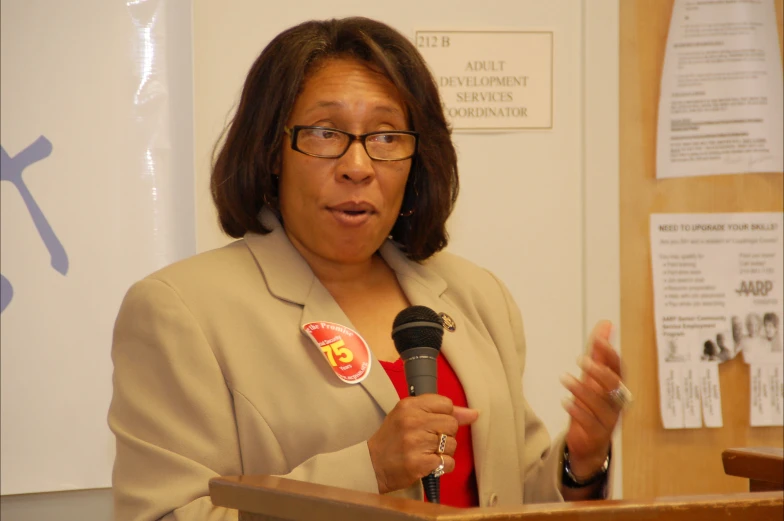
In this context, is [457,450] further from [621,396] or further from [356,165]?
[356,165]

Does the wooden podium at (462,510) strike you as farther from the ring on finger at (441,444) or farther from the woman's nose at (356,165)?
the woman's nose at (356,165)

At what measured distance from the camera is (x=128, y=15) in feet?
9.02

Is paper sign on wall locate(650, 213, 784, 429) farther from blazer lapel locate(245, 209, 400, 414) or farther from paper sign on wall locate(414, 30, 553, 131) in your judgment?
blazer lapel locate(245, 209, 400, 414)

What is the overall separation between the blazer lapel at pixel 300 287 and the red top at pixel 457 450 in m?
0.05

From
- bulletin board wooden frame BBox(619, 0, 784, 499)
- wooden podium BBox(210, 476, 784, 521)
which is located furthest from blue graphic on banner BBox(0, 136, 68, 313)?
bulletin board wooden frame BBox(619, 0, 784, 499)

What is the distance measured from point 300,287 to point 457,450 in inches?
18.5

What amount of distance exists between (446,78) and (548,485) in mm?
1442

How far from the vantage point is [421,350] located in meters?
1.67

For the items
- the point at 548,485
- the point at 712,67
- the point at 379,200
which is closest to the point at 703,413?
the point at 712,67

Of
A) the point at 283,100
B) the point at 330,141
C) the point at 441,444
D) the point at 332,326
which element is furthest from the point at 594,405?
the point at 283,100

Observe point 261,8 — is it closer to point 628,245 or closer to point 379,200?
point 379,200

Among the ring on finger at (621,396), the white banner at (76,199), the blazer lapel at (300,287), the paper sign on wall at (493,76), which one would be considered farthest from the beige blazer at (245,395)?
the paper sign on wall at (493,76)

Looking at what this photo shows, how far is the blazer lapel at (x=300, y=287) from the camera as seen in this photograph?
191cm

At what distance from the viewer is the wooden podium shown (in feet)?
3.90
